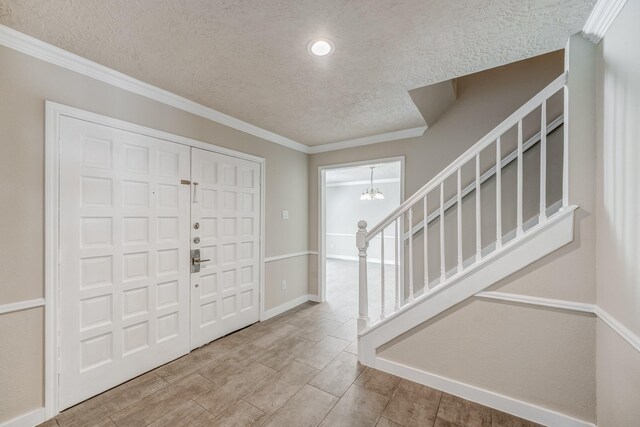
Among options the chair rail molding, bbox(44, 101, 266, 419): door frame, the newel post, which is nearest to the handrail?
the newel post

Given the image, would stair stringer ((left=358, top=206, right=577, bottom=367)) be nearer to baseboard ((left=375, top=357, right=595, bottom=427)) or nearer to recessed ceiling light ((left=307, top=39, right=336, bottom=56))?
baseboard ((left=375, top=357, right=595, bottom=427))

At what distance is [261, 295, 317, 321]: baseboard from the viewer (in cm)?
330

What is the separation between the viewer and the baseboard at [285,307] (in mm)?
3302

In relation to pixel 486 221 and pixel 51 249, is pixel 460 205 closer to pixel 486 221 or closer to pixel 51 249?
pixel 486 221

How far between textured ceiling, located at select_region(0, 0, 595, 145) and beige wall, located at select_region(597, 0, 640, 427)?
1.13 ft

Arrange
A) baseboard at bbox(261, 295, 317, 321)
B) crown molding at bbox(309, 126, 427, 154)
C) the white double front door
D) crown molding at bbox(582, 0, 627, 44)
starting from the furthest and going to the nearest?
baseboard at bbox(261, 295, 317, 321), crown molding at bbox(309, 126, 427, 154), the white double front door, crown molding at bbox(582, 0, 627, 44)

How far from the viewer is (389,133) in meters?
3.29

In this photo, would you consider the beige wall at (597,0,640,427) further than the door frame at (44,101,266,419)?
No

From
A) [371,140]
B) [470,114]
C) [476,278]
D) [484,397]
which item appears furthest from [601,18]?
[484,397]

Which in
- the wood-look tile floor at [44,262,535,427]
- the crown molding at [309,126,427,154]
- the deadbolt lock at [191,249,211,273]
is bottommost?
the wood-look tile floor at [44,262,535,427]

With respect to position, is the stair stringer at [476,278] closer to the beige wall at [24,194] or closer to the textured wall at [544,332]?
the textured wall at [544,332]

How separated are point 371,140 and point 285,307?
2.62 meters

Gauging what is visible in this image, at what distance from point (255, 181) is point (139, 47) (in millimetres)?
1681

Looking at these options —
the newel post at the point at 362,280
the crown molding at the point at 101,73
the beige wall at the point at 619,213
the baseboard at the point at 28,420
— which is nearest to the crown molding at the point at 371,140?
the crown molding at the point at 101,73
